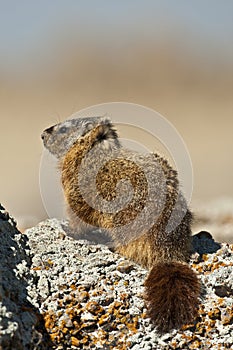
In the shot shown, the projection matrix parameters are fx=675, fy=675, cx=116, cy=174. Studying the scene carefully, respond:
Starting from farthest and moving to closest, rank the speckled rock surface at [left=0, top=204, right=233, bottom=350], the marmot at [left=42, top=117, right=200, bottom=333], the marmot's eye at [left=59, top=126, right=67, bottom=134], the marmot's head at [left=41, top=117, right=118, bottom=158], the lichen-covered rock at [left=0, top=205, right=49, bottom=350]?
the marmot's eye at [left=59, top=126, right=67, bottom=134] < the marmot's head at [left=41, top=117, right=118, bottom=158] < the marmot at [left=42, top=117, right=200, bottom=333] < the speckled rock surface at [left=0, top=204, right=233, bottom=350] < the lichen-covered rock at [left=0, top=205, right=49, bottom=350]

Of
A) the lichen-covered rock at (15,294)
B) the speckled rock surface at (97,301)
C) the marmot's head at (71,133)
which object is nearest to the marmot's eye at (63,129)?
the marmot's head at (71,133)

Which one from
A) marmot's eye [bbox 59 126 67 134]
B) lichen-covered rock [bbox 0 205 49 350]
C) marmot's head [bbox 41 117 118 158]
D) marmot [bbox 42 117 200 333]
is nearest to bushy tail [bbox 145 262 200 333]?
marmot [bbox 42 117 200 333]

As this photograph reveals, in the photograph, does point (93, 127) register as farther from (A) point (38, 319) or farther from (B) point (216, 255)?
(A) point (38, 319)

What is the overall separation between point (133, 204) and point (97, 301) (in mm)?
1473

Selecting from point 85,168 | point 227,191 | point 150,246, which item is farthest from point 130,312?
point 227,191

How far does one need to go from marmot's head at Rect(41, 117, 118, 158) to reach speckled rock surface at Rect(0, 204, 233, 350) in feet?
5.97

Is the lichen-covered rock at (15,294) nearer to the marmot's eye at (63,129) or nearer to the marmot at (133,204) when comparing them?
the marmot at (133,204)

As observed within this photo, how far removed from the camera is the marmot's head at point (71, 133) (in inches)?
299

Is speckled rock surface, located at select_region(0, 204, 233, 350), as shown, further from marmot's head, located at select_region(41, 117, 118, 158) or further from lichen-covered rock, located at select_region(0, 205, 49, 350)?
marmot's head, located at select_region(41, 117, 118, 158)

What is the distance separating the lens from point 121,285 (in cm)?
553

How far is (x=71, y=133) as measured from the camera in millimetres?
7855

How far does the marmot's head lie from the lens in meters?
7.59

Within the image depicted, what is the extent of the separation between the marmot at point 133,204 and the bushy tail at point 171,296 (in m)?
0.01

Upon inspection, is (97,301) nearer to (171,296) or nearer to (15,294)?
(171,296)
